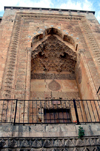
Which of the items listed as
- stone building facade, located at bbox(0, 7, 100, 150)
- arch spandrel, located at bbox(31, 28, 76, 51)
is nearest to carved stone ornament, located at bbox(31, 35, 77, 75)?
stone building facade, located at bbox(0, 7, 100, 150)

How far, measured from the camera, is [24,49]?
7918 mm

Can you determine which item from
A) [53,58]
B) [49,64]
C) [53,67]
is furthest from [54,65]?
[53,58]

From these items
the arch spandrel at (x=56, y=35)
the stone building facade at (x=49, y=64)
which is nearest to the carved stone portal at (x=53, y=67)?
the stone building facade at (x=49, y=64)

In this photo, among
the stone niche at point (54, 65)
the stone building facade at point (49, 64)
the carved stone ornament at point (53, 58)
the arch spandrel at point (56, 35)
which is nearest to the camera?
the stone building facade at point (49, 64)

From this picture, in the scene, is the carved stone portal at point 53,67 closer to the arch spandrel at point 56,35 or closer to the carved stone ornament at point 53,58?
the carved stone ornament at point 53,58

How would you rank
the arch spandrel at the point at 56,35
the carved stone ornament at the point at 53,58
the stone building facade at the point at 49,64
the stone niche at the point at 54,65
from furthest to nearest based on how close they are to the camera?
the carved stone ornament at the point at 53,58, the arch spandrel at the point at 56,35, the stone niche at the point at 54,65, the stone building facade at the point at 49,64

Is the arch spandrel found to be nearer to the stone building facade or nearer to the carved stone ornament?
the stone building facade

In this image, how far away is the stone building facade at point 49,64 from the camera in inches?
223

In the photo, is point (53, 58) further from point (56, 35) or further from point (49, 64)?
point (56, 35)

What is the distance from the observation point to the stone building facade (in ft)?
18.6

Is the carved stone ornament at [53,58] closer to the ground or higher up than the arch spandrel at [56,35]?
closer to the ground

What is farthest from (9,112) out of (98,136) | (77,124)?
(98,136)

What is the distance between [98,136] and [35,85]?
5.07 meters

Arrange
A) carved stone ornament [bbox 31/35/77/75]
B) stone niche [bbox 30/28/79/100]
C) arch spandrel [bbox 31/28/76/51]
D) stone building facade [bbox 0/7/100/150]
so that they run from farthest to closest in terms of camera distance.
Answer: carved stone ornament [bbox 31/35/77/75] → arch spandrel [bbox 31/28/76/51] → stone niche [bbox 30/28/79/100] → stone building facade [bbox 0/7/100/150]
